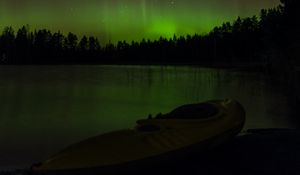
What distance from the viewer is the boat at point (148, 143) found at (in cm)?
805

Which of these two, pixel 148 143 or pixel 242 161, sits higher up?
pixel 148 143

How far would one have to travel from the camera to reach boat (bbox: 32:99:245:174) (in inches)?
317

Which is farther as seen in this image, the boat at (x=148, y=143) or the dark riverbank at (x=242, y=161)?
the dark riverbank at (x=242, y=161)

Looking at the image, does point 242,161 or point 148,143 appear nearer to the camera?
point 148,143

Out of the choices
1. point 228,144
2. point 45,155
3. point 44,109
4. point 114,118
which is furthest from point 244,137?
point 44,109

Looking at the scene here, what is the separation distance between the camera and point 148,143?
841cm

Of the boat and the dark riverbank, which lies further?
the dark riverbank

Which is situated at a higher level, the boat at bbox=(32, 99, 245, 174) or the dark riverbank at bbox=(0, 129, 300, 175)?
the boat at bbox=(32, 99, 245, 174)

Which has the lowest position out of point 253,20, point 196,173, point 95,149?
point 196,173

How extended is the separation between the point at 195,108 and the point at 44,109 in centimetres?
2582

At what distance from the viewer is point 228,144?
9.63 metres

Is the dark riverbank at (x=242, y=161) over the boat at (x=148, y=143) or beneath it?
beneath

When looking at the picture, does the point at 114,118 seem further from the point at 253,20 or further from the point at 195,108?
the point at 253,20

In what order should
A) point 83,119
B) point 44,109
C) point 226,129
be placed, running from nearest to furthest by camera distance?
point 226,129 → point 83,119 → point 44,109
